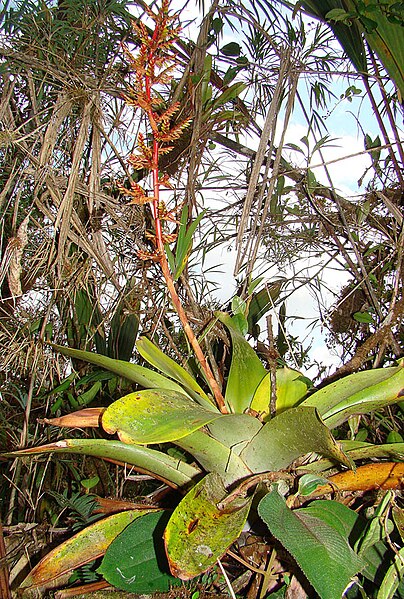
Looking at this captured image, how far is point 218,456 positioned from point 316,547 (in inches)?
7.2

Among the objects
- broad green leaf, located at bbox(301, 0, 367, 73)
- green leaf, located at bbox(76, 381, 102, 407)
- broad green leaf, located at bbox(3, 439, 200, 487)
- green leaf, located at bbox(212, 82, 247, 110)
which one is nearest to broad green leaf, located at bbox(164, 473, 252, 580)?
broad green leaf, located at bbox(3, 439, 200, 487)

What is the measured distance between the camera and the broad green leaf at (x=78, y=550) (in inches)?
23.4

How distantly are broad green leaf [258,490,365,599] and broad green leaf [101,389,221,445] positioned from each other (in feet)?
0.36

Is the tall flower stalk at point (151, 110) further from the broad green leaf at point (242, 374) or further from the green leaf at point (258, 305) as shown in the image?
the green leaf at point (258, 305)

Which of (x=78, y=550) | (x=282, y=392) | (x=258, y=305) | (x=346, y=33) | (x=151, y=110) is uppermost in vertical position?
(x=346, y=33)

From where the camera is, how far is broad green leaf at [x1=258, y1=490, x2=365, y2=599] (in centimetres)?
42

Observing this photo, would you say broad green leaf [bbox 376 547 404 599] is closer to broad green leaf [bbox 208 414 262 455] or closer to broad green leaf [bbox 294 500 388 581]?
broad green leaf [bbox 294 500 388 581]

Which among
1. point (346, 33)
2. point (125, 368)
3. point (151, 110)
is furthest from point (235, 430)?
point (346, 33)

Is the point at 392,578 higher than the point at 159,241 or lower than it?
lower

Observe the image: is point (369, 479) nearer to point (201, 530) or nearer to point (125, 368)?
point (201, 530)

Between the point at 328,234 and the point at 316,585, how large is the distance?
74cm

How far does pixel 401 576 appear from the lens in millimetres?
496

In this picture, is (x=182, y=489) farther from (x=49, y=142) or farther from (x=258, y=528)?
(x=49, y=142)

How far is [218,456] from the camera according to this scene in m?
0.60
